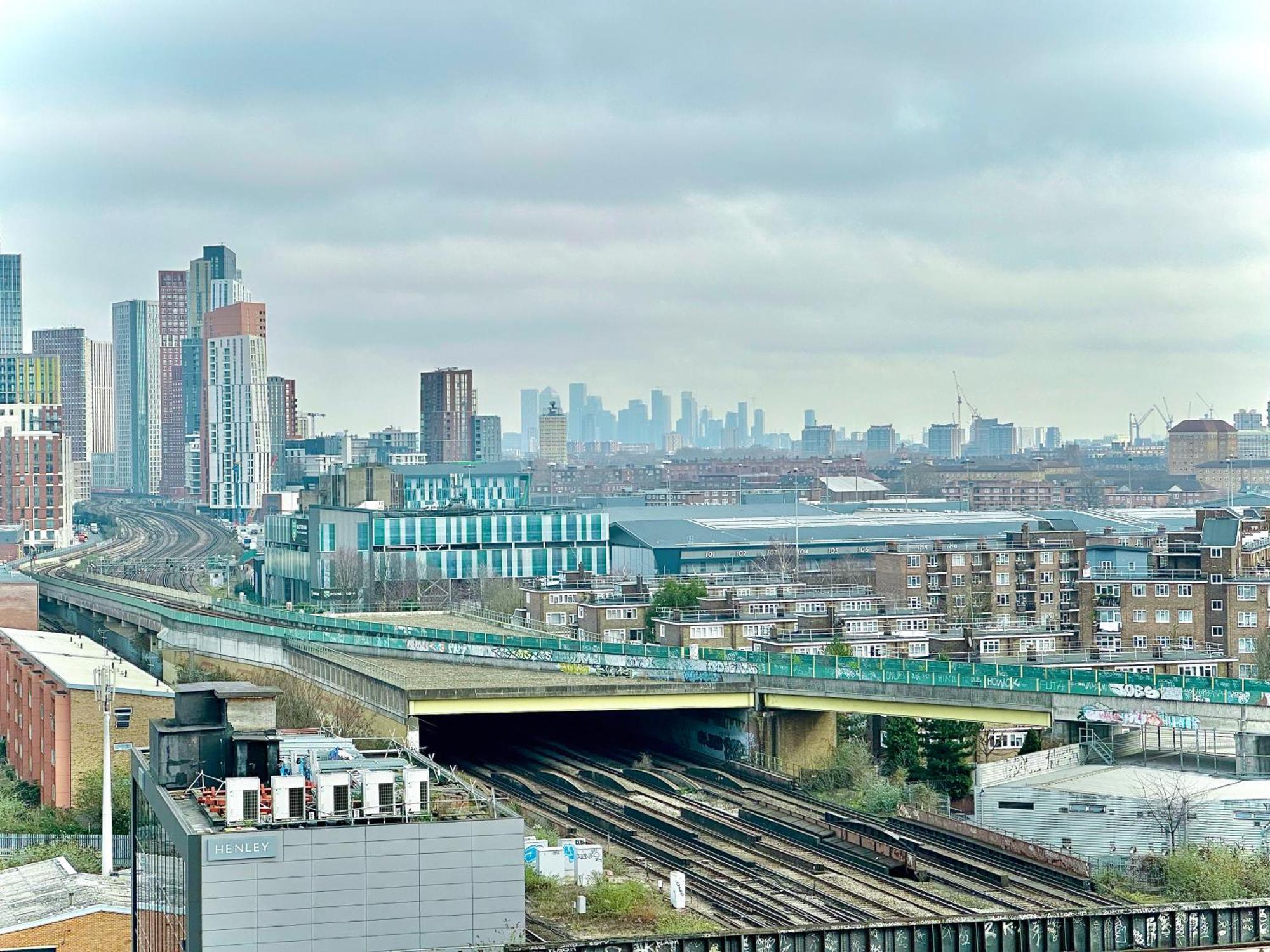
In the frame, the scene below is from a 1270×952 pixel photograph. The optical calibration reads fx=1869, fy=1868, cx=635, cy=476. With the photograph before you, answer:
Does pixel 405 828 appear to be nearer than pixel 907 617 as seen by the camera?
Yes

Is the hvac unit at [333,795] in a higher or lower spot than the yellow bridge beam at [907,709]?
higher

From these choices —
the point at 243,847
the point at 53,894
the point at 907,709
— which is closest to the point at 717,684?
the point at 907,709

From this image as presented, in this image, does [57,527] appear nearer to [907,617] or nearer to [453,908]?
[907,617]

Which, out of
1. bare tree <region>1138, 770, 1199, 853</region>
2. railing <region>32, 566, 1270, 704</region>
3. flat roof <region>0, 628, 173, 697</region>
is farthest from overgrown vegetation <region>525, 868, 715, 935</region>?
flat roof <region>0, 628, 173, 697</region>

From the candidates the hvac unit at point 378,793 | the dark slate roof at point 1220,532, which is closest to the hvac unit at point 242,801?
the hvac unit at point 378,793

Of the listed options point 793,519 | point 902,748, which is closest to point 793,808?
point 902,748

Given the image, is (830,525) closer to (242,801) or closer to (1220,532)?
(1220,532)

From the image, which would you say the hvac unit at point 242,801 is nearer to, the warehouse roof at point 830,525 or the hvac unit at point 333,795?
the hvac unit at point 333,795
